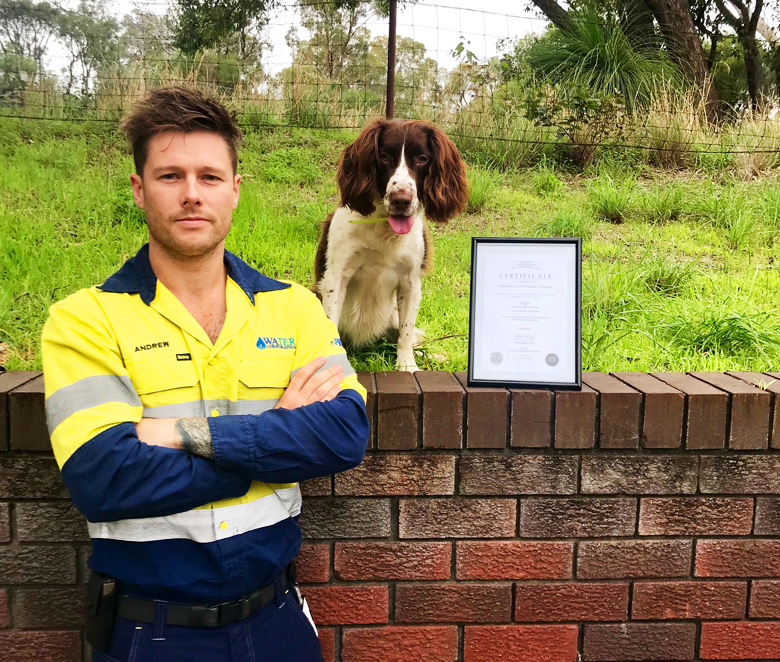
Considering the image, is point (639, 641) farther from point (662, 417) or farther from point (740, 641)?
point (662, 417)

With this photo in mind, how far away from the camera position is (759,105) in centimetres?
638

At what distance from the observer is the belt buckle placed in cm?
139

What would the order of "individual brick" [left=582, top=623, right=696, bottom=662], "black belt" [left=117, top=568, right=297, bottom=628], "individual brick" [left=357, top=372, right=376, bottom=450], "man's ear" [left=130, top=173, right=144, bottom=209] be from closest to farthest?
"black belt" [left=117, top=568, right=297, bottom=628]
"man's ear" [left=130, top=173, right=144, bottom=209]
"individual brick" [left=357, top=372, right=376, bottom=450]
"individual brick" [left=582, top=623, right=696, bottom=662]

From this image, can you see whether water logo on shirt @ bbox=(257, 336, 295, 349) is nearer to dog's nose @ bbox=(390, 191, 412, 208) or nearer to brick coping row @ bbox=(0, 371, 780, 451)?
brick coping row @ bbox=(0, 371, 780, 451)

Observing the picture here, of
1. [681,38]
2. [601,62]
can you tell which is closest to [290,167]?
[601,62]

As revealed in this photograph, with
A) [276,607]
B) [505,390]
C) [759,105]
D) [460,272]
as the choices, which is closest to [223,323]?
[276,607]

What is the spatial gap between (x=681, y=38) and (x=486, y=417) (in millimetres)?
6359

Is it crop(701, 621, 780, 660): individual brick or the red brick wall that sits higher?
the red brick wall

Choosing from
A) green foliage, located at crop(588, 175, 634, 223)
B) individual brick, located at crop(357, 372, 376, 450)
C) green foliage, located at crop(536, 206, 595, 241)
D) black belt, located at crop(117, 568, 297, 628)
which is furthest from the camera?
green foliage, located at crop(588, 175, 634, 223)

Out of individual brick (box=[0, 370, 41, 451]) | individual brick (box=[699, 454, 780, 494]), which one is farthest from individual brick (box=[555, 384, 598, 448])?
Answer: individual brick (box=[0, 370, 41, 451])

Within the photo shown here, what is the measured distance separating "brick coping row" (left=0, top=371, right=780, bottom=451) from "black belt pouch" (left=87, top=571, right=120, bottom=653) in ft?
2.36

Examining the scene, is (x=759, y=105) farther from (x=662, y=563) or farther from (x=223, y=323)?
(x=223, y=323)

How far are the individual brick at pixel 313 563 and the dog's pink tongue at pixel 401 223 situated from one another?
112 cm

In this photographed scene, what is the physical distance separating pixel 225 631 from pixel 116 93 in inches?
219
